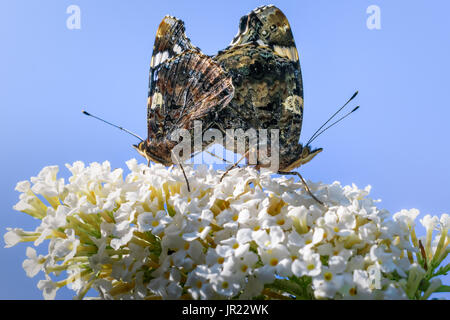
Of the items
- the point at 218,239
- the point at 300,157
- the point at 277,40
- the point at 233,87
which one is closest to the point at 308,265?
the point at 218,239

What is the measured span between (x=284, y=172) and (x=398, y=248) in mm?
631

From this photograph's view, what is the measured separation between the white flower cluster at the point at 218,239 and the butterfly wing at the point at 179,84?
17.5 inches

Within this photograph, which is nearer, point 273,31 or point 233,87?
point 233,87

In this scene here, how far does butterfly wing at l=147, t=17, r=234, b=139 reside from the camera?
2178 mm

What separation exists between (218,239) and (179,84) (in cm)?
102

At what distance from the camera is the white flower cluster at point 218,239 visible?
55.6 inches

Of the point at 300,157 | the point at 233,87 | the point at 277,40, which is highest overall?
the point at 277,40

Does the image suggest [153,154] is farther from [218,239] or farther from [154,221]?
[218,239]

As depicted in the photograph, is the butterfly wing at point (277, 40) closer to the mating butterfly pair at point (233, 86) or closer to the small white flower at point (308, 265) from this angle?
the mating butterfly pair at point (233, 86)

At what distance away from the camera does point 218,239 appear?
1587mm

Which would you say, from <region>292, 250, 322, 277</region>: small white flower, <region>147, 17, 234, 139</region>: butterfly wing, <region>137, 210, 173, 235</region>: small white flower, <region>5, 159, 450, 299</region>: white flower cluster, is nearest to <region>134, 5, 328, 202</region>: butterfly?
<region>147, 17, 234, 139</region>: butterfly wing

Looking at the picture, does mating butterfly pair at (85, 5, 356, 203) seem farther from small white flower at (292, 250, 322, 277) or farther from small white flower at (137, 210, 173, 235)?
small white flower at (292, 250, 322, 277)

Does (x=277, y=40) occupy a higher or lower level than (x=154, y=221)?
higher

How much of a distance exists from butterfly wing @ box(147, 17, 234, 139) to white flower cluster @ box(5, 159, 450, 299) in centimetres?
44
